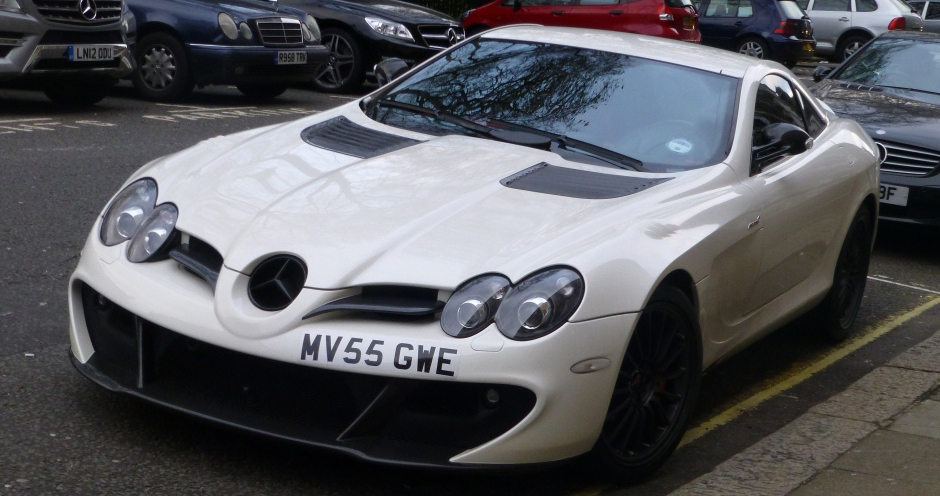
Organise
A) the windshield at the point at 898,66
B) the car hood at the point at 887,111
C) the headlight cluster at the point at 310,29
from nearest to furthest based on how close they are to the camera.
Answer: the car hood at the point at 887,111 → the windshield at the point at 898,66 → the headlight cluster at the point at 310,29

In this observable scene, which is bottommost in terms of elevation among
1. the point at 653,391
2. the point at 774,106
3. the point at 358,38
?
the point at 358,38

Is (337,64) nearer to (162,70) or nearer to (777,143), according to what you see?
(162,70)

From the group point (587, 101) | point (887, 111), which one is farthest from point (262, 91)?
point (587, 101)

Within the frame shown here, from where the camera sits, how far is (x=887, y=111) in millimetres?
8586

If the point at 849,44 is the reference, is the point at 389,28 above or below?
above

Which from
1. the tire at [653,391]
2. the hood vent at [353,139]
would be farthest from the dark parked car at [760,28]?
the tire at [653,391]

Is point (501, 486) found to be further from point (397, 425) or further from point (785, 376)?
point (785, 376)

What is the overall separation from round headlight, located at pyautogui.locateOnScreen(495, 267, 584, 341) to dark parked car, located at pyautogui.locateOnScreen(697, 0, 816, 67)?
817 inches

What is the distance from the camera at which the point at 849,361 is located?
5.78 m

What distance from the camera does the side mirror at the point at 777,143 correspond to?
15.9ft

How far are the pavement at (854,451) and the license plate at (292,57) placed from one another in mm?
8601

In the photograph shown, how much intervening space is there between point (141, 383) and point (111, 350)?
22 centimetres

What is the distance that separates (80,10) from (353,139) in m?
6.91

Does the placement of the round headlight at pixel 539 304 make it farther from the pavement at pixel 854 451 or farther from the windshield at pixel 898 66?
the windshield at pixel 898 66
